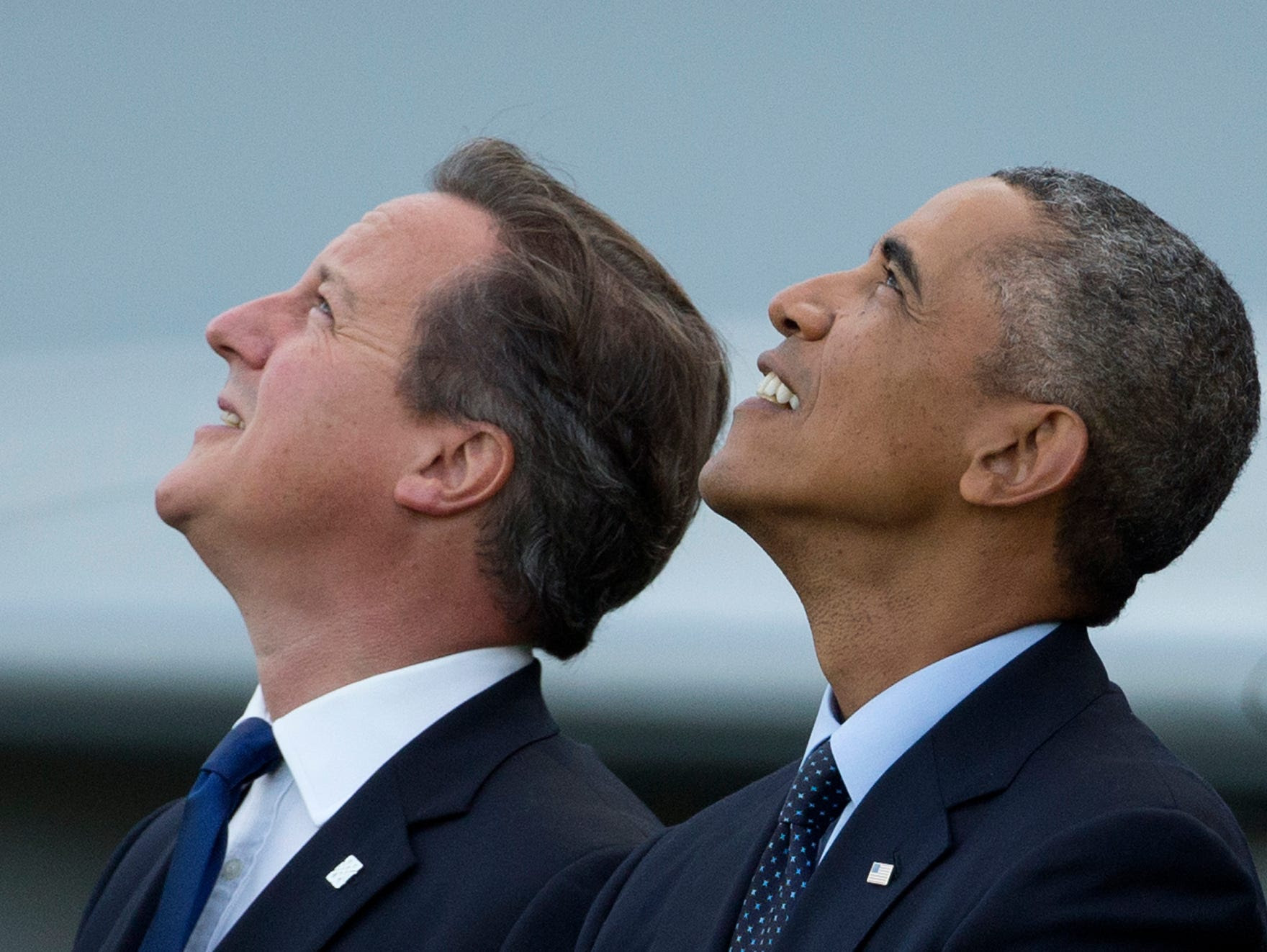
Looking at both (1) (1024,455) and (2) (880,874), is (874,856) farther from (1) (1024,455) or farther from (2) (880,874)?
(1) (1024,455)

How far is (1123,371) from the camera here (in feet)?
7.04

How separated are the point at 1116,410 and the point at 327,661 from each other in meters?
1.20

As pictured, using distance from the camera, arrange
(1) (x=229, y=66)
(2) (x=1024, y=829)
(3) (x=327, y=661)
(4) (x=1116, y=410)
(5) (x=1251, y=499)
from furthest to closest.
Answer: (1) (x=229, y=66) < (5) (x=1251, y=499) < (3) (x=327, y=661) < (4) (x=1116, y=410) < (2) (x=1024, y=829)

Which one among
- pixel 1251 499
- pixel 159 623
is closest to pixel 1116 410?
pixel 1251 499

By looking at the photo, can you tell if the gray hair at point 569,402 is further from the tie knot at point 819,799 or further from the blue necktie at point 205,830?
the tie knot at point 819,799

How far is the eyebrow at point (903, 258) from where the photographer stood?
7.43 ft

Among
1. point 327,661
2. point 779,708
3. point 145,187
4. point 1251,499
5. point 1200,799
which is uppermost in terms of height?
point 145,187

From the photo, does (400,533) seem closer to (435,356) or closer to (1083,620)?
(435,356)

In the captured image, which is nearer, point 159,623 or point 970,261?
point 970,261

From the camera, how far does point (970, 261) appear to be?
2.25m

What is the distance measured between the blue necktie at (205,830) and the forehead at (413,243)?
71cm

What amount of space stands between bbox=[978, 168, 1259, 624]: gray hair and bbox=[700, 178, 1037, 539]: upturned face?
45 millimetres

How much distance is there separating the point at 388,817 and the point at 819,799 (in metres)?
0.62

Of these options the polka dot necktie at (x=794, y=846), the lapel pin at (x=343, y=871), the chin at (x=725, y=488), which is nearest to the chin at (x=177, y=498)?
the lapel pin at (x=343, y=871)
